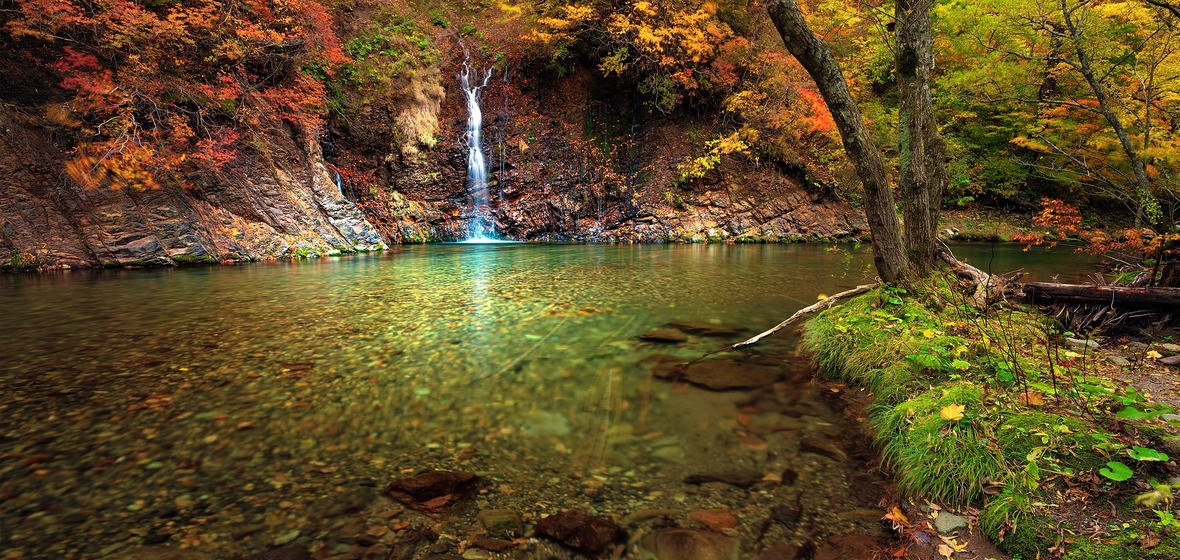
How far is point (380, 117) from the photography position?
1958 cm

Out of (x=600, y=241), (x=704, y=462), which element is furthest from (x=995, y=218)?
(x=704, y=462)

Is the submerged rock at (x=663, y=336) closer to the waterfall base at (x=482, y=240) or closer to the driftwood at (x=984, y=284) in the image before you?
the driftwood at (x=984, y=284)

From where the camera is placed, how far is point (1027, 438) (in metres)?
2.27

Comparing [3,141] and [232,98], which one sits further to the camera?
[232,98]

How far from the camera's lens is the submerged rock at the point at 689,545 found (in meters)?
2.04

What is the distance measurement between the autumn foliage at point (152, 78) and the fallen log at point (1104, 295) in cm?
1680

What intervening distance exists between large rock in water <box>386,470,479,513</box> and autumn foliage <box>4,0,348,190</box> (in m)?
13.9

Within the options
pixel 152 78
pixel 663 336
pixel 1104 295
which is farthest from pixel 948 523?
pixel 152 78

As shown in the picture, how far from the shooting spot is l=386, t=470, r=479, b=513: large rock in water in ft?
7.73

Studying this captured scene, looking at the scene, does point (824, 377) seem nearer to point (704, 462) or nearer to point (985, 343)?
point (985, 343)

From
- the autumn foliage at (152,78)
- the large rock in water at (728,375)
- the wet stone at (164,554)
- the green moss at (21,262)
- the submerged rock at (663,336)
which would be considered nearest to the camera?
the wet stone at (164,554)

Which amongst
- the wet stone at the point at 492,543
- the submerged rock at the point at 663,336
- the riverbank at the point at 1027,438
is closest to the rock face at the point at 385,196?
the submerged rock at the point at 663,336

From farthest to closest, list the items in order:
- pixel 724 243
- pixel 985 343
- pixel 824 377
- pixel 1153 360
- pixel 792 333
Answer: pixel 724 243, pixel 792 333, pixel 824 377, pixel 1153 360, pixel 985 343

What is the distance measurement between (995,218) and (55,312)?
30093 mm
